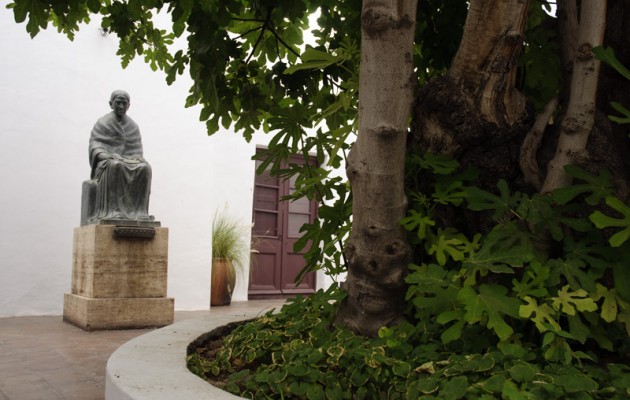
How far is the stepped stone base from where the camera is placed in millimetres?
4820

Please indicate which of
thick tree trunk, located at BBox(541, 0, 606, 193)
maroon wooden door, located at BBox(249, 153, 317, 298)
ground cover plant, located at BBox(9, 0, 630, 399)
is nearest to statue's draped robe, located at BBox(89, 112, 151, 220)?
maroon wooden door, located at BBox(249, 153, 317, 298)

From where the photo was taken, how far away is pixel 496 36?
1471mm

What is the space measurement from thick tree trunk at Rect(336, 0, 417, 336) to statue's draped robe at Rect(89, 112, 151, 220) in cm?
408

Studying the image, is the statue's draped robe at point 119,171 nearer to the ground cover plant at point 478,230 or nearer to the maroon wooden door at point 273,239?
the maroon wooden door at point 273,239

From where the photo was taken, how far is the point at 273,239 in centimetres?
816

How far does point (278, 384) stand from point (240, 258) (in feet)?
20.7

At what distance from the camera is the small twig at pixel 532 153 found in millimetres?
1516

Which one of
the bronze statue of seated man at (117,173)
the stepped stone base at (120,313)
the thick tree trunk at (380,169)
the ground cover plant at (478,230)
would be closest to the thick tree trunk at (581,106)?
the ground cover plant at (478,230)

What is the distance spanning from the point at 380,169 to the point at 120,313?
13.3ft

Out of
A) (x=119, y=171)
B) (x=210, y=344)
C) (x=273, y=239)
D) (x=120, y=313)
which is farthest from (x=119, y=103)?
(x=210, y=344)

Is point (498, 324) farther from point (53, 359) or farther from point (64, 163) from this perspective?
point (64, 163)

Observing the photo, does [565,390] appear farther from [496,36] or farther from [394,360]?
[496,36]

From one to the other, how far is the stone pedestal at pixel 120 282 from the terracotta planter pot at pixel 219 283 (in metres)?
2.09

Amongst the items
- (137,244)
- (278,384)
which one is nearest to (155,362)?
(278,384)
